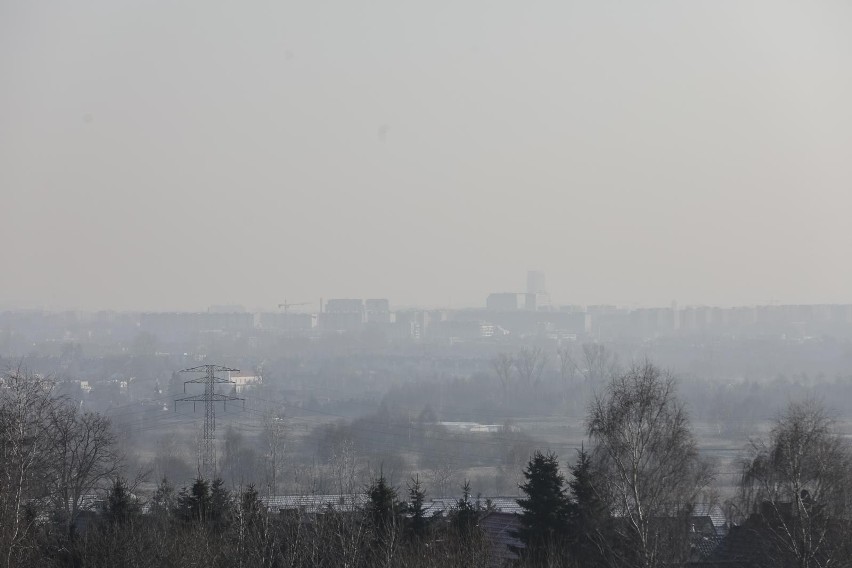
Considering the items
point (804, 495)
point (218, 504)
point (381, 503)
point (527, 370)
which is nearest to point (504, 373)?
point (527, 370)

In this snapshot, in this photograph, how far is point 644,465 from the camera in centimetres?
1214

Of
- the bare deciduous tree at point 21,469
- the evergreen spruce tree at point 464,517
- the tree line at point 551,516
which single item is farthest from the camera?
the evergreen spruce tree at point 464,517

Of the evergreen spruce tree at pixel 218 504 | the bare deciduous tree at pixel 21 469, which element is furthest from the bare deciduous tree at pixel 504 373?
the evergreen spruce tree at pixel 218 504

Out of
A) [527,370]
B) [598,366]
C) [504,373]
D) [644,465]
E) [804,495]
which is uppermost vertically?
[644,465]

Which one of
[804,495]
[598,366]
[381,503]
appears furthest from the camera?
[598,366]

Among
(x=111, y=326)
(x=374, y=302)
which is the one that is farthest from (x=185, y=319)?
(x=374, y=302)

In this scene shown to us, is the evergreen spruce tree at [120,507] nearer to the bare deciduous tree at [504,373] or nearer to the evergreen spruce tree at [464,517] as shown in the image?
the evergreen spruce tree at [464,517]

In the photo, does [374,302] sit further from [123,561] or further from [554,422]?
[123,561]

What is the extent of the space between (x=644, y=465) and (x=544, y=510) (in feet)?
3.88

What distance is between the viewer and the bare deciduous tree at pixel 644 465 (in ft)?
37.1

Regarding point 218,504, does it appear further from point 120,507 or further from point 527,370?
point 527,370

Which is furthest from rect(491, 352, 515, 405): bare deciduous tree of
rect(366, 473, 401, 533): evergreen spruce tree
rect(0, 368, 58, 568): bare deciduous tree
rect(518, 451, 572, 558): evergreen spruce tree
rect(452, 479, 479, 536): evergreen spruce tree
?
rect(366, 473, 401, 533): evergreen spruce tree

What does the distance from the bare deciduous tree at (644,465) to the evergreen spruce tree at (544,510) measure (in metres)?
0.49

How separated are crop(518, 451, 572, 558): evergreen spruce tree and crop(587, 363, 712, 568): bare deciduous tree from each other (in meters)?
0.49
